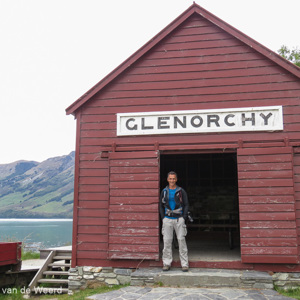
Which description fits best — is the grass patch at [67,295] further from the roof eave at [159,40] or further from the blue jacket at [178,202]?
the roof eave at [159,40]

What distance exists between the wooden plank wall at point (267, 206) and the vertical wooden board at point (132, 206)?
1886mm

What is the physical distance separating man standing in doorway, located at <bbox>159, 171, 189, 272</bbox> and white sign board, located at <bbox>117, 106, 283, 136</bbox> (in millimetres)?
1190

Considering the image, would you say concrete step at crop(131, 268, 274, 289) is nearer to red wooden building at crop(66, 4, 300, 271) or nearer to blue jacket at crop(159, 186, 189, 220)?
red wooden building at crop(66, 4, 300, 271)

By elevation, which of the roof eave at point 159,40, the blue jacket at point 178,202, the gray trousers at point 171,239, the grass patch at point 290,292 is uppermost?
the roof eave at point 159,40

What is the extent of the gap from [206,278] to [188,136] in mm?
3004

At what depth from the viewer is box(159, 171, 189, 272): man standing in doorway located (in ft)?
23.1

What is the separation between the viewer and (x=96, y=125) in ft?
26.7

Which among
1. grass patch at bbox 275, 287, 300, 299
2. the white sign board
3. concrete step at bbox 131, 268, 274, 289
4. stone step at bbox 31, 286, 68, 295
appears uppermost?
the white sign board

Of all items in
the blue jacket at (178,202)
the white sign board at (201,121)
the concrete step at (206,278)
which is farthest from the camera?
the white sign board at (201,121)

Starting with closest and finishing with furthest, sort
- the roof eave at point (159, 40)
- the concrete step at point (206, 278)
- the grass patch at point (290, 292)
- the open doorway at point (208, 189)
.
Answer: the grass patch at point (290, 292) → the concrete step at point (206, 278) → the roof eave at point (159, 40) → the open doorway at point (208, 189)

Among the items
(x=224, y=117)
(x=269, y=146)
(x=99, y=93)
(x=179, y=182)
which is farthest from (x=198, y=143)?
(x=179, y=182)

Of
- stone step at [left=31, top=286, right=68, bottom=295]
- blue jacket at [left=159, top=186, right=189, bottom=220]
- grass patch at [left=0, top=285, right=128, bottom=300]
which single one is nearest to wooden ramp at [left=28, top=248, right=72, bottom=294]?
stone step at [left=31, top=286, right=68, bottom=295]

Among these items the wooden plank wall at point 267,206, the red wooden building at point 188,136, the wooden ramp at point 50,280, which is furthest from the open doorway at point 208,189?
the wooden ramp at point 50,280

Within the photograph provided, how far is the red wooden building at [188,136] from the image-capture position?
7043 millimetres
